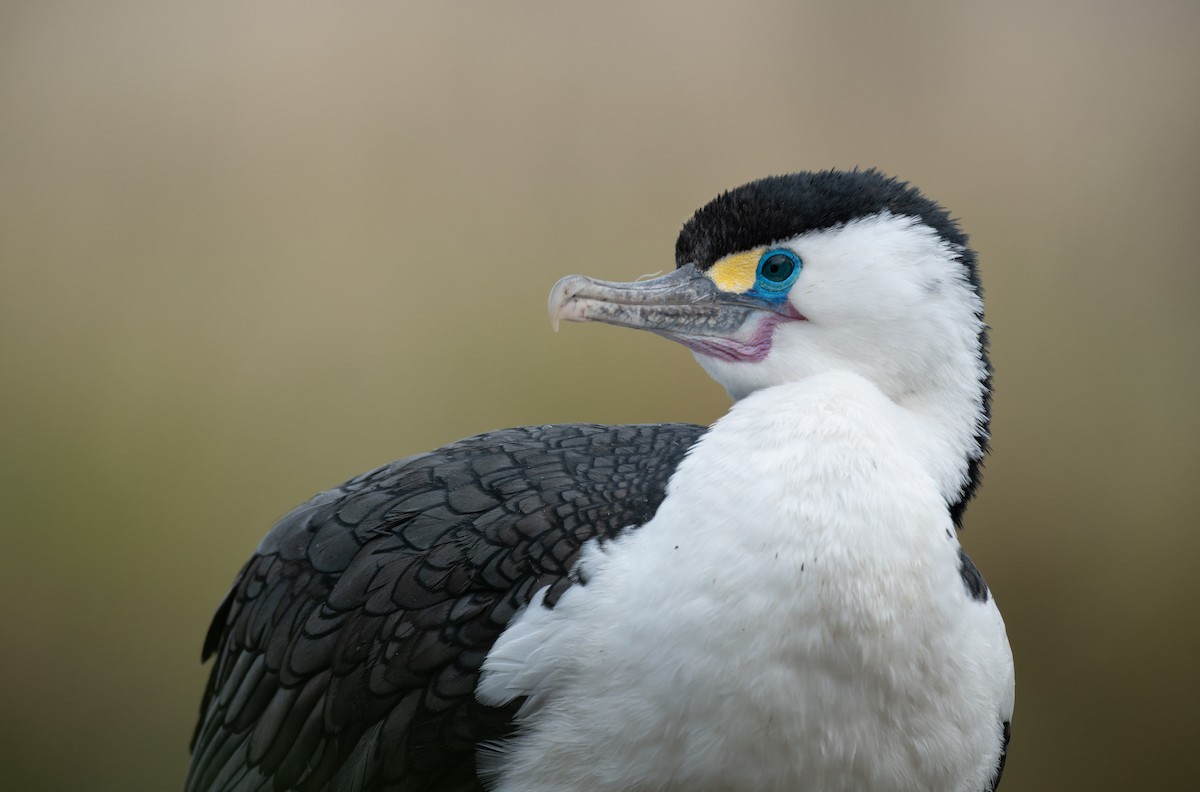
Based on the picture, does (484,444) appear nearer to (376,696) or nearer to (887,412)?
(376,696)

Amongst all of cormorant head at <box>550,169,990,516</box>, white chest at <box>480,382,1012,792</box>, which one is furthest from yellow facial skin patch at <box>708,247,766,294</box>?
white chest at <box>480,382,1012,792</box>

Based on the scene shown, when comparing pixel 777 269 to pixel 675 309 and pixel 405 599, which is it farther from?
pixel 405 599

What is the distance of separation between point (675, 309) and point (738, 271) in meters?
0.11

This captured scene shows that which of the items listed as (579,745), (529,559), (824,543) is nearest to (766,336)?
(824,543)

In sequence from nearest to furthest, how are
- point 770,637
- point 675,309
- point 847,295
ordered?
point 770,637, point 847,295, point 675,309

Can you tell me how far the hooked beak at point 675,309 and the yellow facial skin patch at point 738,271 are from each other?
0.01 meters

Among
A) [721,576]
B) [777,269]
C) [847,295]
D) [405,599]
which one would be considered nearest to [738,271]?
[777,269]

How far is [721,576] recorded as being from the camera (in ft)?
4.37

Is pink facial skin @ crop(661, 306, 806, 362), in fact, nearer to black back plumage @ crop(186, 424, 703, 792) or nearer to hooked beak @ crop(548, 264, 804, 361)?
hooked beak @ crop(548, 264, 804, 361)

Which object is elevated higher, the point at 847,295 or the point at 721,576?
the point at 847,295

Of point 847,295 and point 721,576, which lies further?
point 847,295

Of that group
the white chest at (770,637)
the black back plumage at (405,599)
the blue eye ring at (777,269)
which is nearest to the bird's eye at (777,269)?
the blue eye ring at (777,269)

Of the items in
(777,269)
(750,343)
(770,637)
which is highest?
(777,269)

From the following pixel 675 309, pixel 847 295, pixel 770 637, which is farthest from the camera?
pixel 675 309
